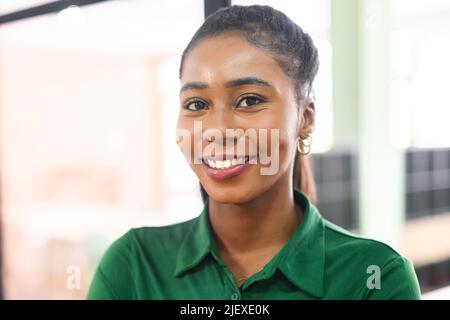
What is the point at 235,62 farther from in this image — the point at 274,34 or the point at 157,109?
the point at 157,109

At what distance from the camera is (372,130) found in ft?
3.29

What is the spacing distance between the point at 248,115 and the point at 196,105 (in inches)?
3.2

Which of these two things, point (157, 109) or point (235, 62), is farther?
point (157, 109)

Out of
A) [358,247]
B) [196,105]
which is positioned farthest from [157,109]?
[358,247]

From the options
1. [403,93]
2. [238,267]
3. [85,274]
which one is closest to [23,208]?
[85,274]

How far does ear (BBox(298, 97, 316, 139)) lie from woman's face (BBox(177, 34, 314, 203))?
0.02 m

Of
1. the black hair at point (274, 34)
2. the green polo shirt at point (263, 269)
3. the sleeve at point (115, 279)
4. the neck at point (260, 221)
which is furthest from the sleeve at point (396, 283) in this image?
the sleeve at point (115, 279)

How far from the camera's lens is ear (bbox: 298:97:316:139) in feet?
2.51

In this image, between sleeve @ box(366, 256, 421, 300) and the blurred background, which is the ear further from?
sleeve @ box(366, 256, 421, 300)

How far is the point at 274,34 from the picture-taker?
0.73m

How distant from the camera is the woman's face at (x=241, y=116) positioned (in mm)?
727

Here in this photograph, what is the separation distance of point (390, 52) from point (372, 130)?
155 mm

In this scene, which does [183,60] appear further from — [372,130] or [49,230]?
[49,230]

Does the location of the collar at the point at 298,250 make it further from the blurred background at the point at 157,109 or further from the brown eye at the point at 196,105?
the brown eye at the point at 196,105
